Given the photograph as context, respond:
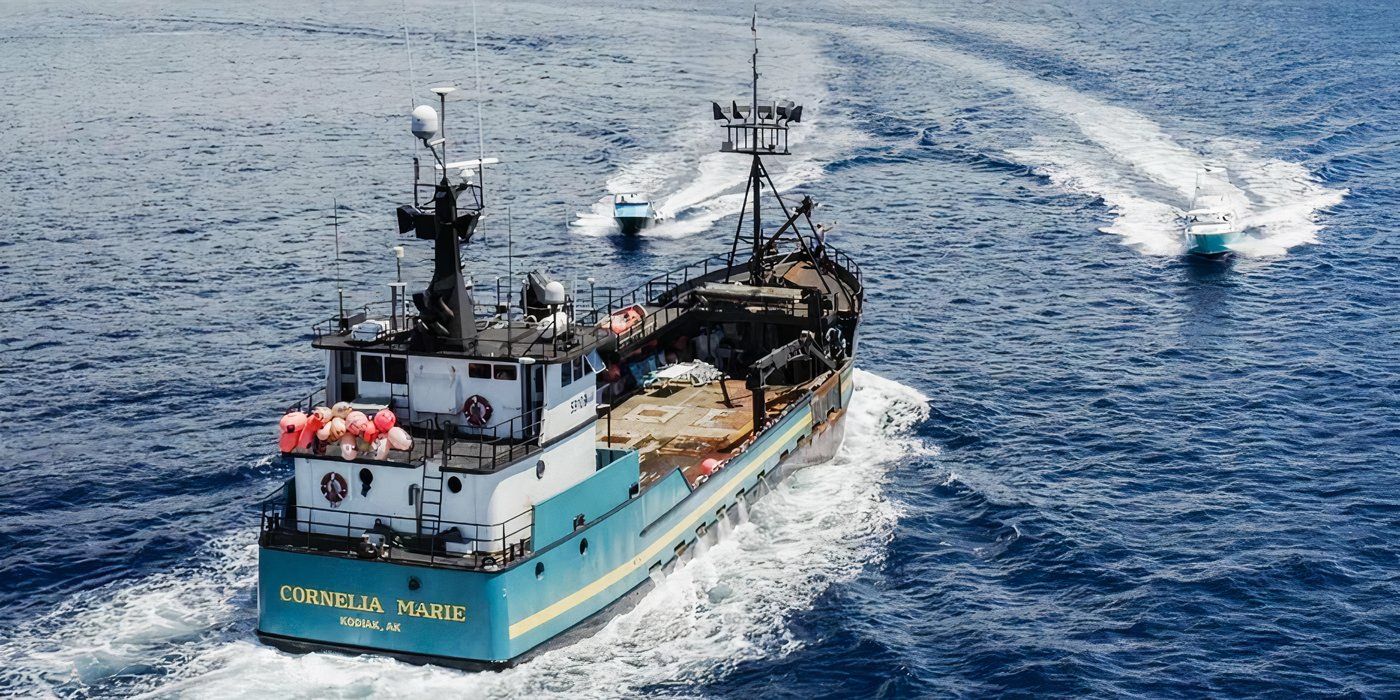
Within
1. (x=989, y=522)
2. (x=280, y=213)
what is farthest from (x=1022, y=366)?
(x=280, y=213)

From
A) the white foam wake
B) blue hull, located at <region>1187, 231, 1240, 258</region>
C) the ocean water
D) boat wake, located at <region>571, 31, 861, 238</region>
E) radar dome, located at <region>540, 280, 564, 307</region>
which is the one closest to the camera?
the ocean water

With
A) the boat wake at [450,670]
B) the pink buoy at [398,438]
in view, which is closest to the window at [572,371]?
the pink buoy at [398,438]

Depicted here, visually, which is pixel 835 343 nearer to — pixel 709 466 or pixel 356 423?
pixel 709 466

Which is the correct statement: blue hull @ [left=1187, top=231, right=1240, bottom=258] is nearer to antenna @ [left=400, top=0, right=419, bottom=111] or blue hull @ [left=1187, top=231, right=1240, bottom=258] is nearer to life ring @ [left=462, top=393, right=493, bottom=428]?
antenna @ [left=400, top=0, right=419, bottom=111]

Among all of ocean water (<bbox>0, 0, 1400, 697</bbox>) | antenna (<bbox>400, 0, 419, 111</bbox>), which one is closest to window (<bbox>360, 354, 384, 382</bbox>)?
ocean water (<bbox>0, 0, 1400, 697</bbox>)

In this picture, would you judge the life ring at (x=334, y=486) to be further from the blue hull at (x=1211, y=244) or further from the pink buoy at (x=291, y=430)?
the blue hull at (x=1211, y=244)

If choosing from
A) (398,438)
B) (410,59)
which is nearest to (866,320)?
(410,59)

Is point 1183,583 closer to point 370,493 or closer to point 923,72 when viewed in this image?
point 370,493

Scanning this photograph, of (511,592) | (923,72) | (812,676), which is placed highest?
(923,72)
